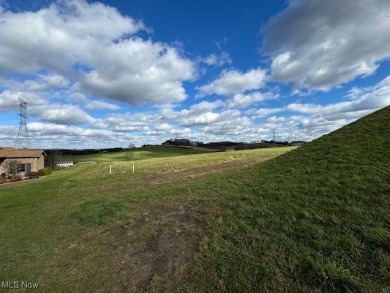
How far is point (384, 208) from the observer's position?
6719 mm

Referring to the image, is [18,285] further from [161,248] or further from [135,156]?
[135,156]

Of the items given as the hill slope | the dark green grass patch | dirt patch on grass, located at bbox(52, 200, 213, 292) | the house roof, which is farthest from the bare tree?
the hill slope

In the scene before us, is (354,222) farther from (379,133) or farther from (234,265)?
(379,133)

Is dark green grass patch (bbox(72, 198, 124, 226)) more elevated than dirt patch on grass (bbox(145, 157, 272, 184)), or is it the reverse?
dirt patch on grass (bbox(145, 157, 272, 184))

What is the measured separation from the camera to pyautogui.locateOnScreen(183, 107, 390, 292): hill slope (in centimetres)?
482

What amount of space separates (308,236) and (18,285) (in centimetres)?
764

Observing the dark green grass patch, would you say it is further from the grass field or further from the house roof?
the house roof

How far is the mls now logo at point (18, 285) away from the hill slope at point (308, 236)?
3.86m

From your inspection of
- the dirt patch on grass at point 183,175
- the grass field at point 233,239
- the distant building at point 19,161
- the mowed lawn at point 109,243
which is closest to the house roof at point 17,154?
the distant building at point 19,161

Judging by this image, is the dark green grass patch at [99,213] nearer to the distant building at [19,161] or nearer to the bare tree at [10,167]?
the bare tree at [10,167]

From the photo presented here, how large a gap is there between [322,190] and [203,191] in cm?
625

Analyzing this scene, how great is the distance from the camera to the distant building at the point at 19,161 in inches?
A: 1676

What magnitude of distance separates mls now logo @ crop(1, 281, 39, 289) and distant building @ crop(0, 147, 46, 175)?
46634 millimetres

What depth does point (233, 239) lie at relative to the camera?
6855 mm
